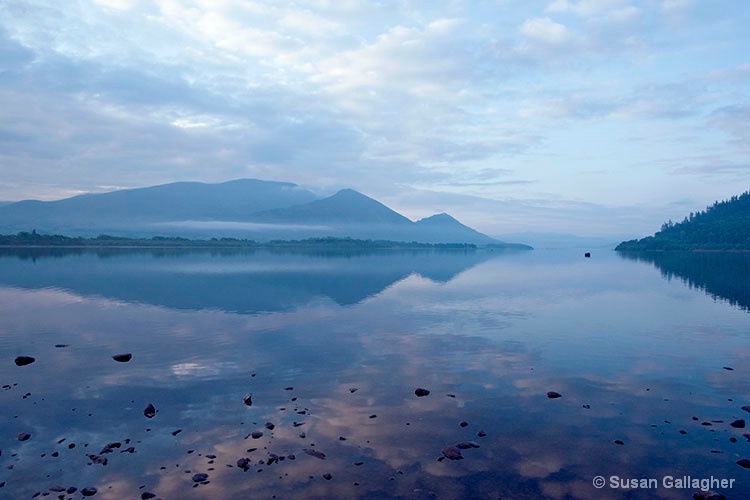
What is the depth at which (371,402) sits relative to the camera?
1961 centimetres

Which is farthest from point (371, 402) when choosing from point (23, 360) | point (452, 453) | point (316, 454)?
point (23, 360)

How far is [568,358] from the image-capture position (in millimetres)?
27203

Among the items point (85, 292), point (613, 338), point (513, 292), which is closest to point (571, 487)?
point (613, 338)

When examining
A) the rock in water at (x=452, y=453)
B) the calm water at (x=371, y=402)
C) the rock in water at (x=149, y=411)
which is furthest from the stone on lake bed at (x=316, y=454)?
the rock in water at (x=149, y=411)

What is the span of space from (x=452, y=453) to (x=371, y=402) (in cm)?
535

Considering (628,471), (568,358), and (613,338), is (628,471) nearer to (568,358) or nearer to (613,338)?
(568,358)

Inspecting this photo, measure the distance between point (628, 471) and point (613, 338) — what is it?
68.1 ft

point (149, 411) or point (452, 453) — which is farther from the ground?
point (452, 453)

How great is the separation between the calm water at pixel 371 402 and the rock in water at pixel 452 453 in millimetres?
284

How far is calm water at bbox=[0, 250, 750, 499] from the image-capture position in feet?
44.9

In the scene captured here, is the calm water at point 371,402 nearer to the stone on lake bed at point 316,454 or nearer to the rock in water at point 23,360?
the stone on lake bed at point 316,454

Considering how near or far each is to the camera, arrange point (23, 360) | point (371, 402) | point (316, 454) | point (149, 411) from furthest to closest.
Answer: point (23, 360) < point (371, 402) < point (149, 411) < point (316, 454)

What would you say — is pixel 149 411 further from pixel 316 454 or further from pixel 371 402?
pixel 371 402

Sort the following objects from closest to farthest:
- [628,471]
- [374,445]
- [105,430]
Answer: [628,471] < [374,445] < [105,430]
